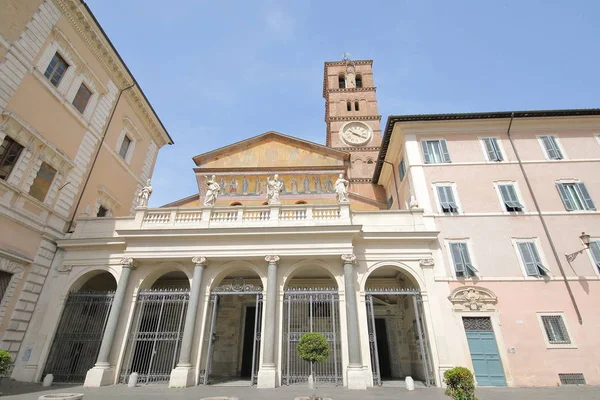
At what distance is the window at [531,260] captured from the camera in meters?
12.2

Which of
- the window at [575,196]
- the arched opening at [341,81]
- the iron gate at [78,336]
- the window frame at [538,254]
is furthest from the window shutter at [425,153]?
the arched opening at [341,81]

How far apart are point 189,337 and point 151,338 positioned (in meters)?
2.26

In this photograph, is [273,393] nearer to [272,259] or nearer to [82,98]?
[272,259]

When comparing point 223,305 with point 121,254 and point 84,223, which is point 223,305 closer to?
point 121,254

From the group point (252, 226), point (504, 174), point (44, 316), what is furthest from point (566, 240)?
point (44, 316)

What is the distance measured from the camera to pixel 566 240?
12.8 m

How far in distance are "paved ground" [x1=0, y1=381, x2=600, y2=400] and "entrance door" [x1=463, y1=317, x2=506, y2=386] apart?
63 centimetres

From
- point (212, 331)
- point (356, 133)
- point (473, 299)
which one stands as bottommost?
point (212, 331)

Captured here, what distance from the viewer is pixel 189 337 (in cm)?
1114

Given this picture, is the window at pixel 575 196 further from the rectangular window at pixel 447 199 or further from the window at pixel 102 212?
the window at pixel 102 212

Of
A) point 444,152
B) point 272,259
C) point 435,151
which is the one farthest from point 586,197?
point 272,259

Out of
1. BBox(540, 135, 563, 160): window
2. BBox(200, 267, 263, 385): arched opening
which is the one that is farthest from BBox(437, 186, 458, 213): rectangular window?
BBox(200, 267, 263, 385): arched opening

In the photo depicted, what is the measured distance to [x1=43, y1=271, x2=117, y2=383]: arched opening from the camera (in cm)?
1188

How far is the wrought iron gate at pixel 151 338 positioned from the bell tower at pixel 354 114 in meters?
18.7
